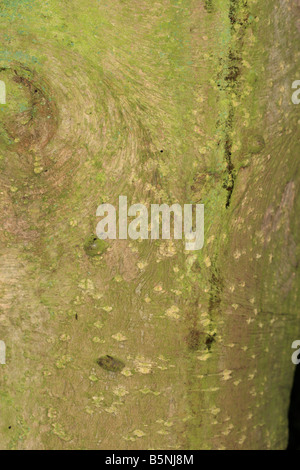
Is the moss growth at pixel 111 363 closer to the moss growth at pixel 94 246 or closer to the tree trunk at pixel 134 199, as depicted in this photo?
the tree trunk at pixel 134 199

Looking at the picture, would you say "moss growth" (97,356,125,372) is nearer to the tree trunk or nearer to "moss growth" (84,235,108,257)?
the tree trunk

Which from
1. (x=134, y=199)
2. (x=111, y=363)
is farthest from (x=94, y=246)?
(x=111, y=363)

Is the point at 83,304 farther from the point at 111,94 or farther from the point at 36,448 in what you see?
the point at 111,94

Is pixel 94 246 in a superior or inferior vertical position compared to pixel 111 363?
superior

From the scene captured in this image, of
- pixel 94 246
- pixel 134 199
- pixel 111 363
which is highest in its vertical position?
pixel 134 199

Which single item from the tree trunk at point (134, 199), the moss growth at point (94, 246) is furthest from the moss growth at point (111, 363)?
the moss growth at point (94, 246)

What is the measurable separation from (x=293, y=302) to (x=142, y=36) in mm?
1202

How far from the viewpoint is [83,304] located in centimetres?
150

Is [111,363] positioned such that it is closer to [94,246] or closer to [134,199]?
[94,246]

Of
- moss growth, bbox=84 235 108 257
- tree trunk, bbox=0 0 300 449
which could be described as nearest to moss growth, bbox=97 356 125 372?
tree trunk, bbox=0 0 300 449

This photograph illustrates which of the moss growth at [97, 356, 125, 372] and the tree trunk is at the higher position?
the tree trunk

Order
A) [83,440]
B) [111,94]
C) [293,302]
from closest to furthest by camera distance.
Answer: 1. [111,94]
2. [83,440]
3. [293,302]

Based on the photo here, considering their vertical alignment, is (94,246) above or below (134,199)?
below
